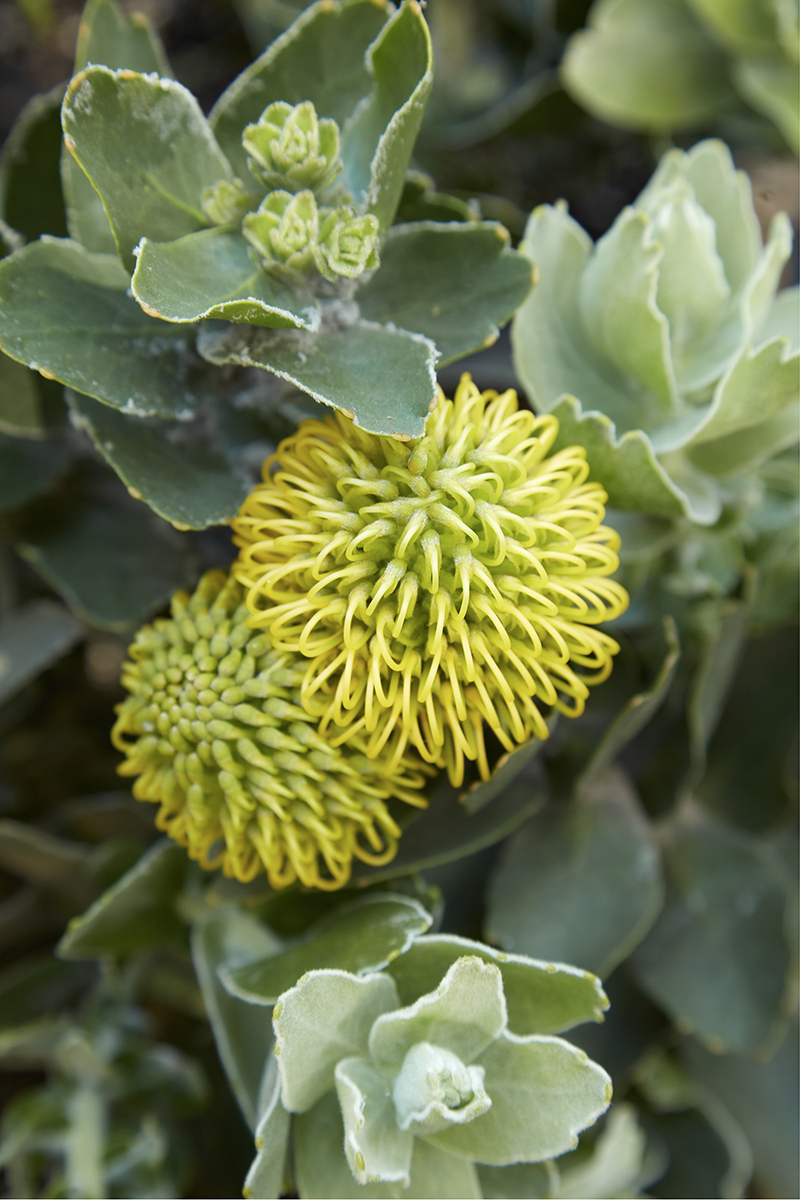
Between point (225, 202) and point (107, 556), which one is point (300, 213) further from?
point (107, 556)

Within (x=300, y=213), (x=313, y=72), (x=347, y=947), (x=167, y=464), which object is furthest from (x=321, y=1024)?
(x=313, y=72)

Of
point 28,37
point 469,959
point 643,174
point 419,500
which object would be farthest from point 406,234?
point 28,37

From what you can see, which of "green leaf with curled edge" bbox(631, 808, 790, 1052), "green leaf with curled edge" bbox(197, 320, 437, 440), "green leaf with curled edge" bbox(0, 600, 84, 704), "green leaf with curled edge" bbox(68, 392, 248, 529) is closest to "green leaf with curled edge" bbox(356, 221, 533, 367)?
"green leaf with curled edge" bbox(197, 320, 437, 440)

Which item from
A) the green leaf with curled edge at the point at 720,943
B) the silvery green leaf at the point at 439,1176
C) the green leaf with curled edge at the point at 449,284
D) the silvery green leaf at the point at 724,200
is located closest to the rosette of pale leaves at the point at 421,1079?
the silvery green leaf at the point at 439,1176

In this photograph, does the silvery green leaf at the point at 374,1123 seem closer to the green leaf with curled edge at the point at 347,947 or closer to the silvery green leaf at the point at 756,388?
the green leaf with curled edge at the point at 347,947

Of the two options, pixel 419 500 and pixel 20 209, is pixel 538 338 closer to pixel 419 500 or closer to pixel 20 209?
pixel 419 500

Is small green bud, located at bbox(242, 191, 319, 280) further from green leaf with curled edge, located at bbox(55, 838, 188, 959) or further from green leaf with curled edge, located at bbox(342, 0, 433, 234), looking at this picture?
green leaf with curled edge, located at bbox(55, 838, 188, 959)
